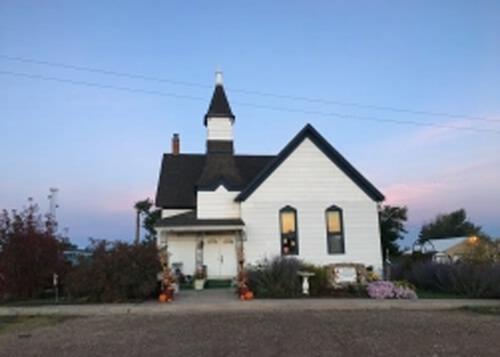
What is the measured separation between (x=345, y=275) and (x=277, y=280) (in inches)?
121

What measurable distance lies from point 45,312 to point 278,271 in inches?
303

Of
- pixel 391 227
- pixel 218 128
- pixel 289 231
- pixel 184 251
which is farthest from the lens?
pixel 391 227

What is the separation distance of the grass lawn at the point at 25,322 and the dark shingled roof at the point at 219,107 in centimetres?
1397

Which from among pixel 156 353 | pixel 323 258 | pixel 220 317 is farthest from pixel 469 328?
pixel 323 258

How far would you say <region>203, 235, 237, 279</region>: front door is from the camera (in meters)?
20.3

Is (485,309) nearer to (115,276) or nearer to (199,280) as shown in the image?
(199,280)

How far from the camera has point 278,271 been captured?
15039 millimetres

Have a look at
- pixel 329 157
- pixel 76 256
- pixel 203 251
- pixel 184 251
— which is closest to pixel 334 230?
pixel 329 157

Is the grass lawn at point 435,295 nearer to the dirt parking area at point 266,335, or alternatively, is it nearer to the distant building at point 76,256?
the dirt parking area at point 266,335

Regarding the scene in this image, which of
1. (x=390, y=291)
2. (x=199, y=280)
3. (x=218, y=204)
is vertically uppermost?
(x=218, y=204)

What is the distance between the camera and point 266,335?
8.71 metres

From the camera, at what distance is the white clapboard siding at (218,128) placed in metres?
22.8

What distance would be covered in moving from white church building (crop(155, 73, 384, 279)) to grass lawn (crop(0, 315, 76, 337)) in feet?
23.9

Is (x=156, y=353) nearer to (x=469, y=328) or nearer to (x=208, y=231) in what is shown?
(x=469, y=328)
